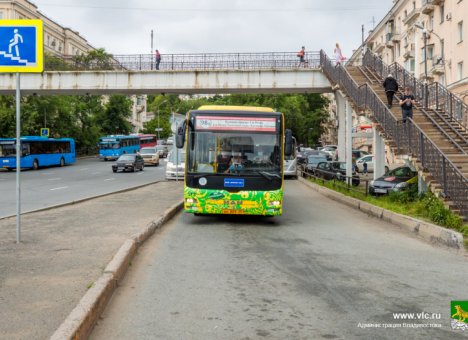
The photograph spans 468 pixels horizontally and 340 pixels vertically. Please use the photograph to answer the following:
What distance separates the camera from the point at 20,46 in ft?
27.6

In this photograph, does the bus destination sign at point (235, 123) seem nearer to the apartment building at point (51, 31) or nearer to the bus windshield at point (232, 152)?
the bus windshield at point (232, 152)

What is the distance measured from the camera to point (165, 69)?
33.9 meters

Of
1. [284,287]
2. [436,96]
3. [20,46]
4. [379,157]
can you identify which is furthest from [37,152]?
[284,287]

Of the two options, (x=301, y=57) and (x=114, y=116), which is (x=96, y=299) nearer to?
(x=301, y=57)

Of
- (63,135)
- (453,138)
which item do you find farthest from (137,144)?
(453,138)

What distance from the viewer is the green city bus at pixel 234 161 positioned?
1189 cm

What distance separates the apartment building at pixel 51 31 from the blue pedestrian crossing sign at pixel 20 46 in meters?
58.2

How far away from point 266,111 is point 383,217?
4.39 metres

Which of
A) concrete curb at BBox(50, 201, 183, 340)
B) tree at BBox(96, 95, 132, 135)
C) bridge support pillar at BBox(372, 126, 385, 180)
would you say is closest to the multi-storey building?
tree at BBox(96, 95, 132, 135)

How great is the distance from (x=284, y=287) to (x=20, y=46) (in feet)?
19.5

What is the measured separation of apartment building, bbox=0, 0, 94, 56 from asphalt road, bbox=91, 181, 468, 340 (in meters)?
59.9

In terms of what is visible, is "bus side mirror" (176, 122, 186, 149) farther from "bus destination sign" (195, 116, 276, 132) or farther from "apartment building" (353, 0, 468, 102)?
"apartment building" (353, 0, 468, 102)

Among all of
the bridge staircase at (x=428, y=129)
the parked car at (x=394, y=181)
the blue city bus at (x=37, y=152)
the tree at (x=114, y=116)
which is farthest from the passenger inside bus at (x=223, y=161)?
the tree at (x=114, y=116)

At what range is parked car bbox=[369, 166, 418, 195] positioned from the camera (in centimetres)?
1914
